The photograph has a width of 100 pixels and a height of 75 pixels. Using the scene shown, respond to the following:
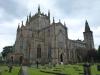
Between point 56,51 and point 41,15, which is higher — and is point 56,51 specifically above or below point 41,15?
below

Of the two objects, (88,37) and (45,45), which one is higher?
Answer: (88,37)

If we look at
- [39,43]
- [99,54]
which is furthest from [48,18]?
[99,54]

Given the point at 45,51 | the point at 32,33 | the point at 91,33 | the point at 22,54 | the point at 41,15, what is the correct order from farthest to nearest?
1. the point at 91,33
2. the point at 41,15
3. the point at 32,33
4. the point at 45,51
5. the point at 22,54

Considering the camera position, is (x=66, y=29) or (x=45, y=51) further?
(x=66, y=29)

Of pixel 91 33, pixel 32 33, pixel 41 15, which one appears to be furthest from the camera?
pixel 91 33

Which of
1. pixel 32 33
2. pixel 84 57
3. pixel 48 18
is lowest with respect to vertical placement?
pixel 84 57

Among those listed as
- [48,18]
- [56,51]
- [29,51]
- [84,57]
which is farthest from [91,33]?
[29,51]

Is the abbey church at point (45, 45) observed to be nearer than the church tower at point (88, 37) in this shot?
Yes

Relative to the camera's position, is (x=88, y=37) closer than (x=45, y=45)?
No

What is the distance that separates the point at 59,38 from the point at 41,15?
20.5 meters

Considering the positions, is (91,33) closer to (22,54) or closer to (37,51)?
(37,51)

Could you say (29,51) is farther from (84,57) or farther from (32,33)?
(84,57)

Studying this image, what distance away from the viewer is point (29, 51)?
62.2 m

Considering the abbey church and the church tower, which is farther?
the church tower
